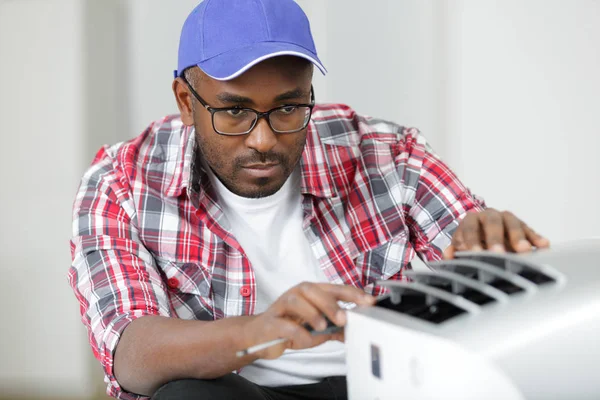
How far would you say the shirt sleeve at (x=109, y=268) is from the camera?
124cm

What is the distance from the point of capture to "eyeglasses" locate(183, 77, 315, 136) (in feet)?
4.18

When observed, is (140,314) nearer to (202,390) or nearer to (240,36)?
(202,390)

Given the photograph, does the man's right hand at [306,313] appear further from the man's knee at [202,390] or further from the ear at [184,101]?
the ear at [184,101]

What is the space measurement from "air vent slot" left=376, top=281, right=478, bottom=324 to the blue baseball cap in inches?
22.8

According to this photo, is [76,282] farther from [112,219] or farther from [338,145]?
A: [338,145]

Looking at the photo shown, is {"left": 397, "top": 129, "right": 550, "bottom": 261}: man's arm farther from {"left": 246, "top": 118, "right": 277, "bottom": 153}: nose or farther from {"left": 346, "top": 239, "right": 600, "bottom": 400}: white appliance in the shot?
{"left": 346, "top": 239, "right": 600, "bottom": 400}: white appliance

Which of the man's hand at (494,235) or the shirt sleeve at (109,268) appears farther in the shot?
the shirt sleeve at (109,268)


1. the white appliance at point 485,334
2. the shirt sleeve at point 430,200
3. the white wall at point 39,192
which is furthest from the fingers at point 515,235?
the white wall at point 39,192

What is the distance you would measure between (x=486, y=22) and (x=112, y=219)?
5.05ft

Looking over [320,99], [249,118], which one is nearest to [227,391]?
[249,118]

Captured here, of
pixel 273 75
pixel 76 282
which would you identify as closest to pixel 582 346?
pixel 273 75

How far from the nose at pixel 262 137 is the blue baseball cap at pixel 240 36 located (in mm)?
99

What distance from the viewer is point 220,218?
56.6 inches

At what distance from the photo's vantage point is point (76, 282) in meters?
1.36
